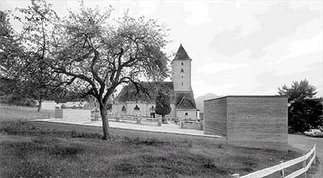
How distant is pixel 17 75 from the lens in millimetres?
15133

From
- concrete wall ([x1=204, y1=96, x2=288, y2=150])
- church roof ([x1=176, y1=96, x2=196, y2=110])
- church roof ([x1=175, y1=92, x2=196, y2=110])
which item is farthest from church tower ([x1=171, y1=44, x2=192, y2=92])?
concrete wall ([x1=204, y1=96, x2=288, y2=150])

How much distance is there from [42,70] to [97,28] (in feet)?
13.2

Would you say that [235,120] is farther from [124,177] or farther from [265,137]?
[124,177]

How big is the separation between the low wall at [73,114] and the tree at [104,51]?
1379 centimetres

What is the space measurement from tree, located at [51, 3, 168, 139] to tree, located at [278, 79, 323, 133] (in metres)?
38.5

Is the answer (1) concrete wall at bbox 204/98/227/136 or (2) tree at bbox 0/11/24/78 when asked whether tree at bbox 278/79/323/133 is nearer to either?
(1) concrete wall at bbox 204/98/227/136

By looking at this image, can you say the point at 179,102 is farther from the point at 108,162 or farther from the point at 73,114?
the point at 108,162

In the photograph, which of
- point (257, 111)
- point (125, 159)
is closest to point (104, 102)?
point (125, 159)

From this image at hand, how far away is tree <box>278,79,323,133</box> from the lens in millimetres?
50312

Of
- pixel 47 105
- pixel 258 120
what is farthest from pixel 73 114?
pixel 47 105

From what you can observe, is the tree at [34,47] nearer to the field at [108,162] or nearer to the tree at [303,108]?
the field at [108,162]

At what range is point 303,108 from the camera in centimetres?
5116

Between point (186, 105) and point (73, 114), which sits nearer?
point (73, 114)

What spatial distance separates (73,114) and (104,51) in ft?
57.2
